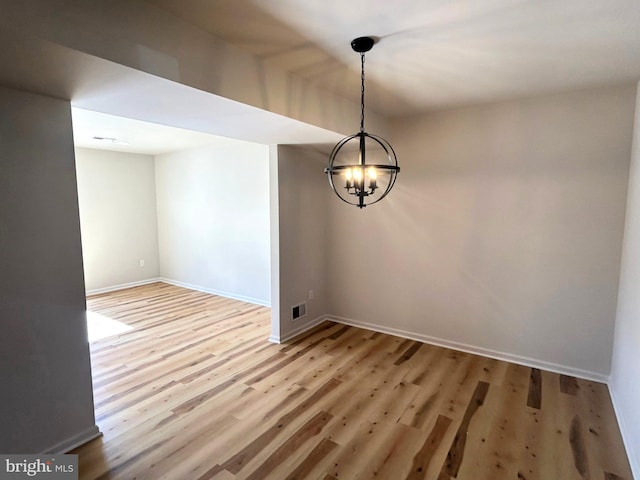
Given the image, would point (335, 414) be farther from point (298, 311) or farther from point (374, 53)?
point (374, 53)

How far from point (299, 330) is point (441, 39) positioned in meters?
3.40

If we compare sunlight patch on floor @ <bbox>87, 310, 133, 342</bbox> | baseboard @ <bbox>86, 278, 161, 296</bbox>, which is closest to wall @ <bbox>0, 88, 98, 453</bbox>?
sunlight patch on floor @ <bbox>87, 310, 133, 342</bbox>

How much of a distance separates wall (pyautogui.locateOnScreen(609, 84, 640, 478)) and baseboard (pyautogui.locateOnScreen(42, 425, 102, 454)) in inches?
138

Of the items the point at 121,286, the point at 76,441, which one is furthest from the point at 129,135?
the point at 76,441

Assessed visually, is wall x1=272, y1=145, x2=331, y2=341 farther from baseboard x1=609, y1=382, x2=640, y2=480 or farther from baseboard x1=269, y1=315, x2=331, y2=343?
baseboard x1=609, y1=382, x2=640, y2=480

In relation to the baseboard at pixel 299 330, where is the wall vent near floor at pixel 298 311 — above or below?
above

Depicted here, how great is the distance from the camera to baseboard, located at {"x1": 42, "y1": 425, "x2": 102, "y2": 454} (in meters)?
2.10

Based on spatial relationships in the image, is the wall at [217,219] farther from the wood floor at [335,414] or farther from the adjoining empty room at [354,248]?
the wood floor at [335,414]

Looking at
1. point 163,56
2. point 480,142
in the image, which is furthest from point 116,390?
point 480,142

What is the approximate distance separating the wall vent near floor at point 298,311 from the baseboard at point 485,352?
1.99 feet

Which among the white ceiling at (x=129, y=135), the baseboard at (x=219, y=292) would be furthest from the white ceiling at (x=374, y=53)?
the baseboard at (x=219, y=292)

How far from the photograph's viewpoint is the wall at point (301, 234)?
387cm

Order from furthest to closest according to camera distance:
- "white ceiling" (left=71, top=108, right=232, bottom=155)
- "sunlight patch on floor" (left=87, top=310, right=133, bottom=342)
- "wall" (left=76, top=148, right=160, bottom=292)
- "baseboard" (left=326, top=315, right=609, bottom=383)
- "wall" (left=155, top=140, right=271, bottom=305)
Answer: "wall" (left=76, top=148, right=160, bottom=292) < "wall" (left=155, top=140, right=271, bottom=305) < "sunlight patch on floor" (left=87, top=310, right=133, bottom=342) < "white ceiling" (left=71, top=108, right=232, bottom=155) < "baseboard" (left=326, top=315, right=609, bottom=383)

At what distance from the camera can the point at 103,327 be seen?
4328 mm
